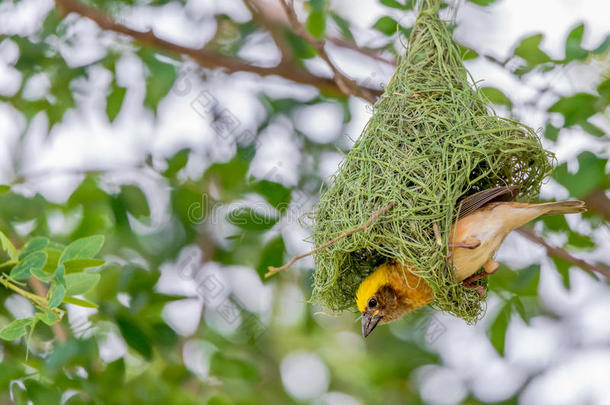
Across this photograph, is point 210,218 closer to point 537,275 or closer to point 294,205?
point 294,205

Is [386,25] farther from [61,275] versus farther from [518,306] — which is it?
[61,275]

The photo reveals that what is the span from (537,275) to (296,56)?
147 cm

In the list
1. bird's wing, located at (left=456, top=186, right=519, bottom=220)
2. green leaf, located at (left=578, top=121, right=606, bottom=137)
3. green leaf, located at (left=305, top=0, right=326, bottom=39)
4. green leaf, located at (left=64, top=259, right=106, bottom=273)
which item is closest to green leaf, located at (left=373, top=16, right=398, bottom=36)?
green leaf, located at (left=305, top=0, right=326, bottom=39)

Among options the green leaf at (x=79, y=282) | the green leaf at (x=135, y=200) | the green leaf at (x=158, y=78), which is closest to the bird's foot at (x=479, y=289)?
the green leaf at (x=79, y=282)

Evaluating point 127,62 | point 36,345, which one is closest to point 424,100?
point 127,62

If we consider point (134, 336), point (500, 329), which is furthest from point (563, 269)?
point (134, 336)

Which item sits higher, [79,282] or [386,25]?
[386,25]

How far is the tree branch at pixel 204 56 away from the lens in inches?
118

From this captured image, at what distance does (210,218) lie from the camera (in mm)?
3268

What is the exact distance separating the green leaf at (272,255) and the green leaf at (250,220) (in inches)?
3.6

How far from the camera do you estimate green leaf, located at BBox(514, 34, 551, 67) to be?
2.56m

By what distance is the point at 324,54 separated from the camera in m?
2.46

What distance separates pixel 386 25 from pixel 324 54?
1.11 feet

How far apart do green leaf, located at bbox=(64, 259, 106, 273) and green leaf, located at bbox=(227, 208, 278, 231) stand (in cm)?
100
